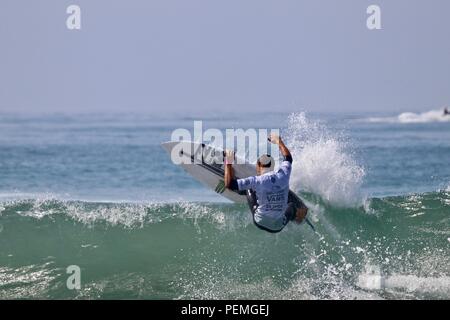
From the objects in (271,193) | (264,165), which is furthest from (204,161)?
(271,193)

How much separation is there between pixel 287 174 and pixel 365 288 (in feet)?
6.69

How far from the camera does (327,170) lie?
46.7 feet

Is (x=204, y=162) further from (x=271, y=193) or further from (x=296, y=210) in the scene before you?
(x=271, y=193)

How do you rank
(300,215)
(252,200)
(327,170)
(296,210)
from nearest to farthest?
(252,200)
(296,210)
(300,215)
(327,170)

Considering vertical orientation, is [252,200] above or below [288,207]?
above

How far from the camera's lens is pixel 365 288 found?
10836 mm

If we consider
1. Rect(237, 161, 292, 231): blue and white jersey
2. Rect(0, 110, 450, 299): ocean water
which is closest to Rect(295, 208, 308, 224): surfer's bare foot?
Rect(0, 110, 450, 299): ocean water

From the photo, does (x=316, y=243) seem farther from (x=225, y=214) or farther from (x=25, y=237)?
(x=25, y=237)

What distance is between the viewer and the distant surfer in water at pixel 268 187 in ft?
35.3

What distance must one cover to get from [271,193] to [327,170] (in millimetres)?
3459

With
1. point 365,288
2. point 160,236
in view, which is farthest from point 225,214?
point 365,288

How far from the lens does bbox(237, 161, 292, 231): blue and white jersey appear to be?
10875 millimetres

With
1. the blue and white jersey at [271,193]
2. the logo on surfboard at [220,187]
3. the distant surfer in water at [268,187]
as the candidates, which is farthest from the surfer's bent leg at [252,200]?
the logo on surfboard at [220,187]

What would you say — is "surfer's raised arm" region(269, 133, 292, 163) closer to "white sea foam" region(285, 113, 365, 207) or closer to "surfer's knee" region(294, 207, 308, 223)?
"surfer's knee" region(294, 207, 308, 223)
